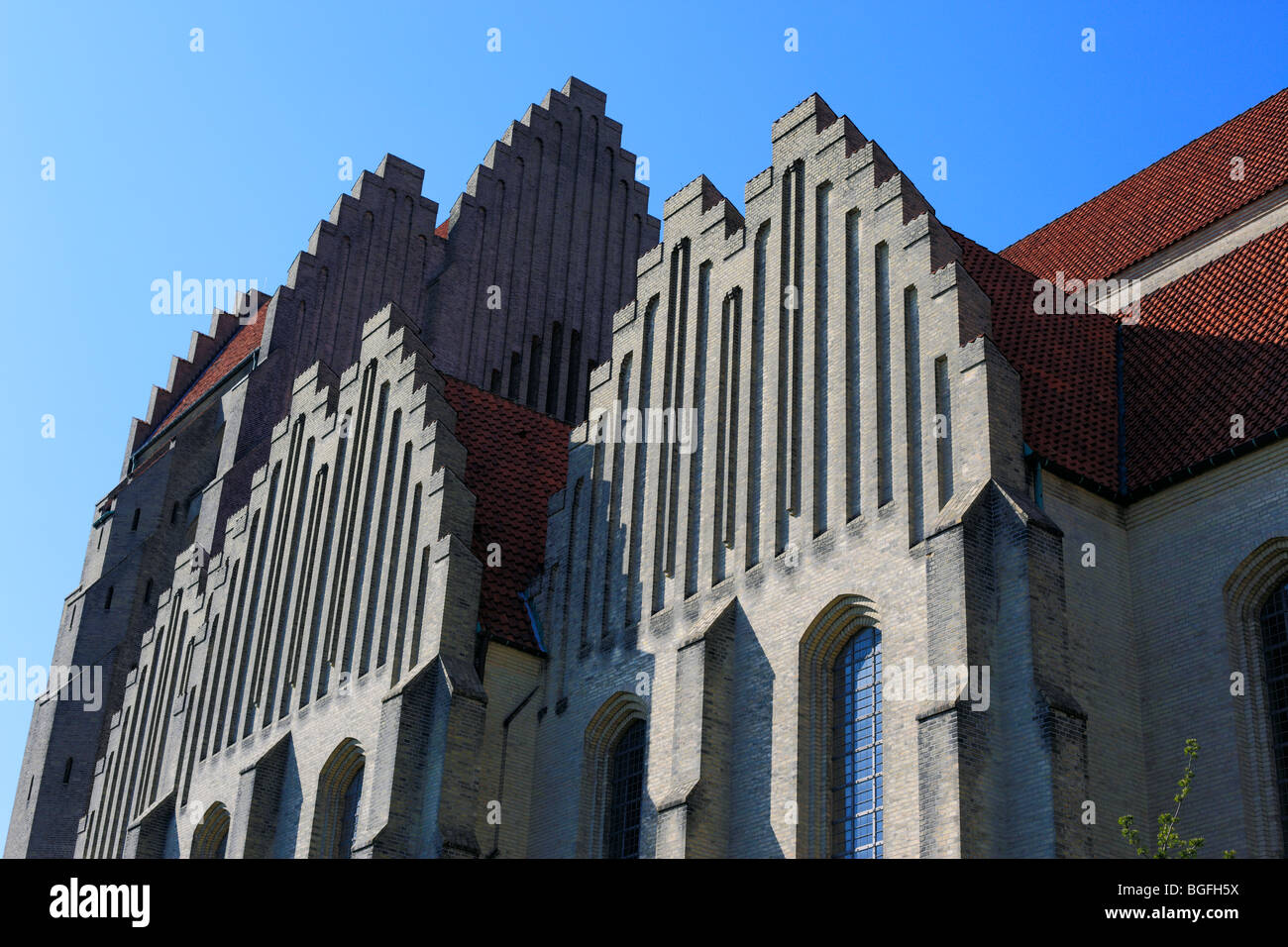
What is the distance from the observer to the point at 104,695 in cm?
4541

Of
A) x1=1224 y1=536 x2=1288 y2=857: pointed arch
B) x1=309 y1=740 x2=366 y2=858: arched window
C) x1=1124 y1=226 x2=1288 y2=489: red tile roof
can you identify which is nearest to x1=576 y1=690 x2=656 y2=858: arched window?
x1=309 y1=740 x2=366 y2=858: arched window

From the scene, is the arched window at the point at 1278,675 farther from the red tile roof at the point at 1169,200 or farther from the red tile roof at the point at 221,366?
the red tile roof at the point at 221,366

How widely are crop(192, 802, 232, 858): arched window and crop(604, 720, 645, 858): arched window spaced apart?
10881mm

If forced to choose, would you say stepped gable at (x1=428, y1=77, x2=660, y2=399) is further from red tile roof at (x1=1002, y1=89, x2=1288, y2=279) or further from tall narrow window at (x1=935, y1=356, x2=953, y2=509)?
tall narrow window at (x1=935, y1=356, x2=953, y2=509)

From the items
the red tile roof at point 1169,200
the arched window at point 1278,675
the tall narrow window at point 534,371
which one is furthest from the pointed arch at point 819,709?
the tall narrow window at point 534,371

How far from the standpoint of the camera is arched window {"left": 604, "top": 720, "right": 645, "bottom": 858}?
92.5 feet

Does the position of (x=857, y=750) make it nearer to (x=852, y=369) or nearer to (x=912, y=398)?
(x=912, y=398)

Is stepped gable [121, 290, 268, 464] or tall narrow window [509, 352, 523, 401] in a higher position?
stepped gable [121, 290, 268, 464]

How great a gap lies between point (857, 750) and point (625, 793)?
5469 mm

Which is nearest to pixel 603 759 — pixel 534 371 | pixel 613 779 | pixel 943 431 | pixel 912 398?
pixel 613 779

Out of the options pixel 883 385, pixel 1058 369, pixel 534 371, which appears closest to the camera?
pixel 883 385

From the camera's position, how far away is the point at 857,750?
24797mm
